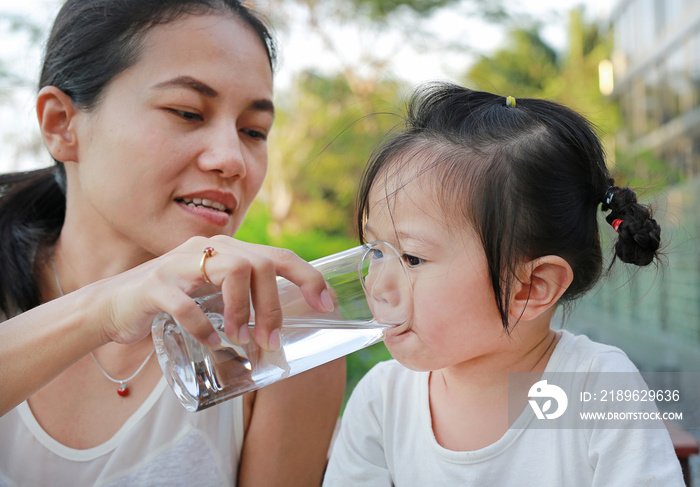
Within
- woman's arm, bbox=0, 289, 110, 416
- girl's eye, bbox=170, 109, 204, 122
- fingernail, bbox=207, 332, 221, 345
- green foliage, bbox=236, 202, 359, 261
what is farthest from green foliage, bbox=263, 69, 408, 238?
fingernail, bbox=207, 332, 221, 345

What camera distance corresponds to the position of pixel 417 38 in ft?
37.0

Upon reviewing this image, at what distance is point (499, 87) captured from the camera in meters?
5.98

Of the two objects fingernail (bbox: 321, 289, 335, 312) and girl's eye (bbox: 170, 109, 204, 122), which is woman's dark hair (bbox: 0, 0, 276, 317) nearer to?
girl's eye (bbox: 170, 109, 204, 122)

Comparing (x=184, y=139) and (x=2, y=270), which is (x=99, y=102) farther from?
(x=2, y=270)

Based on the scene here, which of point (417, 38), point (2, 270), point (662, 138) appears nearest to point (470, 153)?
point (2, 270)

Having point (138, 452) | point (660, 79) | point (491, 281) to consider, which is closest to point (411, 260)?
point (491, 281)

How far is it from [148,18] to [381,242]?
91 cm

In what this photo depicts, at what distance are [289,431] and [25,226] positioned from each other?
1.05 m

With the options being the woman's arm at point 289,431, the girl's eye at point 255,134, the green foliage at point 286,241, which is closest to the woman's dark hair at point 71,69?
the girl's eye at point 255,134

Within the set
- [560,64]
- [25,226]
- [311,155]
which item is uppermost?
[560,64]

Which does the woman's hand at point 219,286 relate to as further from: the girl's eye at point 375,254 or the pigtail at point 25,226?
the pigtail at point 25,226

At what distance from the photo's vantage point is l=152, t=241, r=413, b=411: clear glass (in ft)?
3.85

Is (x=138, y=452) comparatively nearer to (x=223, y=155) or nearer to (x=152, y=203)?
(x=152, y=203)

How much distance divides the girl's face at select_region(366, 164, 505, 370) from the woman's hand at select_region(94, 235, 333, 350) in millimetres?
321
